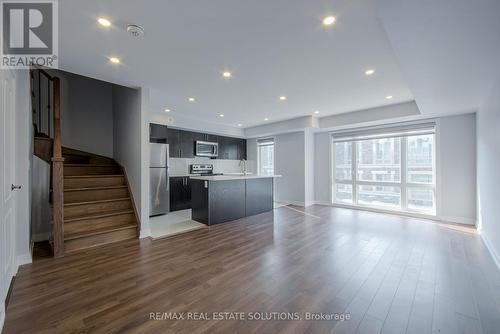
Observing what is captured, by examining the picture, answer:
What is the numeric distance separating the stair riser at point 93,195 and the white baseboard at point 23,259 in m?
0.99

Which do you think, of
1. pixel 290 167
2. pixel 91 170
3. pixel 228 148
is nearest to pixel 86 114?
pixel 91 170

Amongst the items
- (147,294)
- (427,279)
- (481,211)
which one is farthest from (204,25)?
(481,211)

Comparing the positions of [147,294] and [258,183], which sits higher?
[258,183]

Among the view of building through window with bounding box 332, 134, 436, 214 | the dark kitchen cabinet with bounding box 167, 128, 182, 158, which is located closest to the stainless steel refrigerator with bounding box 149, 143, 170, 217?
the dark kitchen cabinet with bounding box 167, 128, 182, 158

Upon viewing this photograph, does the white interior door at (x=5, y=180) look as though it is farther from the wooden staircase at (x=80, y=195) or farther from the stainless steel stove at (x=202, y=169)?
the stainless steel stove at (x=202, y=169)

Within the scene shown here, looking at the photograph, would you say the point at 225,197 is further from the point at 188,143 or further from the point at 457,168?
the point at 457,168

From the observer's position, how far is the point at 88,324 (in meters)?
1.59

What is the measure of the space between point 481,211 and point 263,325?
4.49m

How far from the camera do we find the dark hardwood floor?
1610 millimetres

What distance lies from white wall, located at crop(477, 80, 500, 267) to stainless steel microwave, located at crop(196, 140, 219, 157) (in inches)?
233

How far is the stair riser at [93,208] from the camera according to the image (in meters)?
3.31

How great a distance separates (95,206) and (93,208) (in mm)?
41

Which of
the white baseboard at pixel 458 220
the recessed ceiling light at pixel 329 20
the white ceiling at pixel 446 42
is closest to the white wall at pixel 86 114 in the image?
the recessed ceiling light at pixel 329 20

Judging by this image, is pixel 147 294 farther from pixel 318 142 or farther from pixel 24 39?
pixel 318 142
